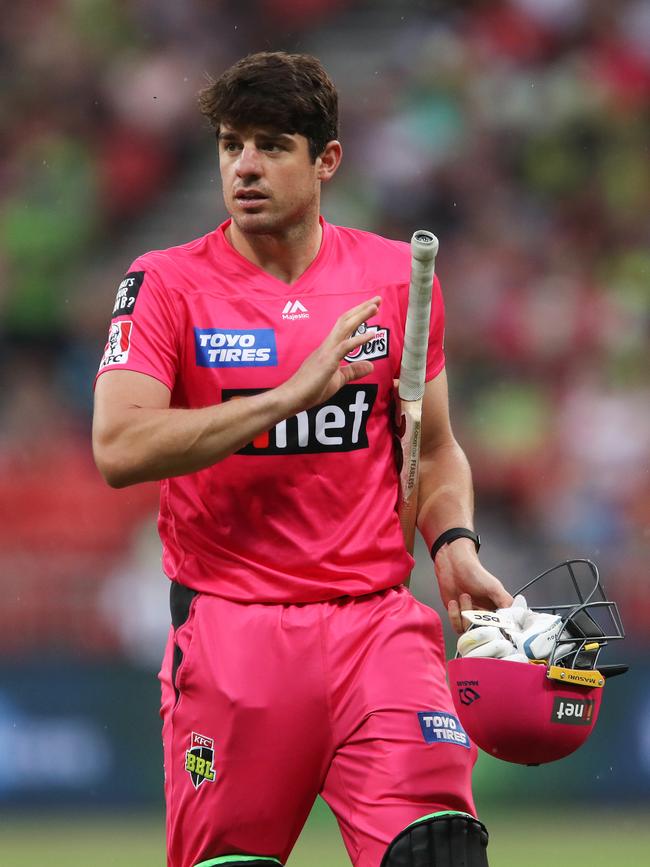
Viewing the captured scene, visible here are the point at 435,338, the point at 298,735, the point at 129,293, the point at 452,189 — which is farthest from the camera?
the point at 452,189

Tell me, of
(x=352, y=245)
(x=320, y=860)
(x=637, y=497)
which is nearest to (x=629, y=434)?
(x=637, y=497)

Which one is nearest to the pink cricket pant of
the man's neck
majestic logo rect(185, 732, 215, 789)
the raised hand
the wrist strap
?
majestic logo rect(185, 732, 215, 789)

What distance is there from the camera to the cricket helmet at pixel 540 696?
130 inches

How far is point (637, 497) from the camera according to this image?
31.0 feet

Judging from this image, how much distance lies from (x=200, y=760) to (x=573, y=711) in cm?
84

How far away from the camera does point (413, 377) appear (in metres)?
3.61

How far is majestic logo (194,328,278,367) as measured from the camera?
3.51 meters

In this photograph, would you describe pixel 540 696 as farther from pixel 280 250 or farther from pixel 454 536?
pixel 280 250

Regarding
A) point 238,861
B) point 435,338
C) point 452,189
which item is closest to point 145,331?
point 435,338

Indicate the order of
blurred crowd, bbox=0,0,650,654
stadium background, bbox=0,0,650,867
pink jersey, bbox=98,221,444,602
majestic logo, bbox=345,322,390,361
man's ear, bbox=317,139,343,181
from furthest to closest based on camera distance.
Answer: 1. blurred crowd, bbox=0,0,650,654
2. stadium background, bbox=0,0,650,867
3. man's ear, bbox=317,139,343,181
4. majestic logo, bbox=345,322,390,361
5. pink jersey, bbox=98,221,444,602

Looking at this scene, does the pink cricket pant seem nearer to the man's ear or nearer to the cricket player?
the cricket player

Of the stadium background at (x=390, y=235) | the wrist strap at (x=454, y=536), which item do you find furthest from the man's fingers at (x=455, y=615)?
the stadium background at (x=390, y=235)

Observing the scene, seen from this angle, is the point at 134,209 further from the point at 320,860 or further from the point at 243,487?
the point at 243,487

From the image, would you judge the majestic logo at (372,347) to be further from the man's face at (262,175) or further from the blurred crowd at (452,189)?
the blurred crowd at (452,189)
